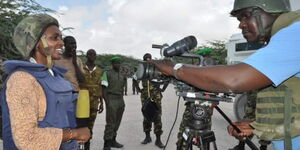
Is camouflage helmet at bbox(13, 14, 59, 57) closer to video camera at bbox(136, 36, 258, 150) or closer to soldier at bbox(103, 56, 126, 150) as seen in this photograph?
video camera at bbox(136, 36, 258, 150)

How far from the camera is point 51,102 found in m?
1.81

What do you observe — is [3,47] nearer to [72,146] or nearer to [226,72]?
[72,146]

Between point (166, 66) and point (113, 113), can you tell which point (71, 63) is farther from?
point (166, 66)

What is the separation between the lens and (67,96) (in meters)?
1.97

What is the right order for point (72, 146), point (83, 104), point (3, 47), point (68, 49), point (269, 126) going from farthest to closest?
1. point (68, 49)
2. point (3, 47)
3. point (72, 146)
4. point (83, 104)
5. point (269, 126)

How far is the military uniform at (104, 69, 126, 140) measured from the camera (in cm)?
540

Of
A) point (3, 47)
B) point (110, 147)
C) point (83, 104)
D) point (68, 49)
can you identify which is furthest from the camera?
point (110, 147)

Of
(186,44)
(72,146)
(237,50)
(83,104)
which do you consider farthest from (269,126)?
(237,50)

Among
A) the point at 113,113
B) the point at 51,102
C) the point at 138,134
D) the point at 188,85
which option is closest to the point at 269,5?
the point at 188,85

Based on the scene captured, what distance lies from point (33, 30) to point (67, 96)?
17.7 inches

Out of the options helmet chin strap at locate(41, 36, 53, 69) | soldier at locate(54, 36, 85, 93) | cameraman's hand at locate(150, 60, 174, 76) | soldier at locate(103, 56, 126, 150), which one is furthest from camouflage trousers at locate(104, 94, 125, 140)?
cameraman's hand at locate(150, 60, 174, 76)

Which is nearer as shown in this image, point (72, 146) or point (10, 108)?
point (10, 108)

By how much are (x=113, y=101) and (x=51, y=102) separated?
3.68 m

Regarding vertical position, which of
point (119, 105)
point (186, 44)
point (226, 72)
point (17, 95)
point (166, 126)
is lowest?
point (166, 126)
